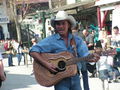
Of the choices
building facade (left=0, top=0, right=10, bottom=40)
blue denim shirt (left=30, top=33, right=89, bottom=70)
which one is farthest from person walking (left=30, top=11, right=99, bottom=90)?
building facade (left=0, top=0, right=10, bottom=40)

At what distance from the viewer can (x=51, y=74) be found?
498 cm

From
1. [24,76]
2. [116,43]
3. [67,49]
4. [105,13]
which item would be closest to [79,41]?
[67,49]

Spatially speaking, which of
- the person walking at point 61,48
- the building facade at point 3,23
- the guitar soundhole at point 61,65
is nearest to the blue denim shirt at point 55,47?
the person walking at point 61,48

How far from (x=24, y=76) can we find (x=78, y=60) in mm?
9203

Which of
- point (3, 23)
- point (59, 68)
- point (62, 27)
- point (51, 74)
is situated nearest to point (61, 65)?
point (59, 68)

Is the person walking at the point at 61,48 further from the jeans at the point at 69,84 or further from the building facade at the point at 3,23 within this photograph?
the building facade at the point at 3,23

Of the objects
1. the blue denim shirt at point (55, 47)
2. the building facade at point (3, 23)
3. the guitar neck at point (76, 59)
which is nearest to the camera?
the guitar neck at point (76, 59)

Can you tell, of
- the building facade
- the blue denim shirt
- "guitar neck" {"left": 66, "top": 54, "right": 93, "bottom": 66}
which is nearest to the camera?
"guitar neck" {"left": 66, "top": 54, "right": 93, "bottom": 66}

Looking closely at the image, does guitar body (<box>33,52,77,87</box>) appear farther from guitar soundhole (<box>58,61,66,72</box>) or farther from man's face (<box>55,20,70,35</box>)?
man's face (<box>55,20,70,35</box>)

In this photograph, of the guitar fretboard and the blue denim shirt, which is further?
the blue denim shirt

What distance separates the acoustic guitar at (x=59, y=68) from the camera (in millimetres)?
4934

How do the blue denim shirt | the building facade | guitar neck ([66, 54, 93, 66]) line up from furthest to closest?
the building facade
the blue denim shirt
guitar neck ([66, 54, 93, 66])

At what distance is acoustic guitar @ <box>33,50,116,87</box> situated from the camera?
493 centimetres

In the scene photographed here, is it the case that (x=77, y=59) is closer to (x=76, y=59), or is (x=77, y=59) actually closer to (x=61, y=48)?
(x=76, y=59)
